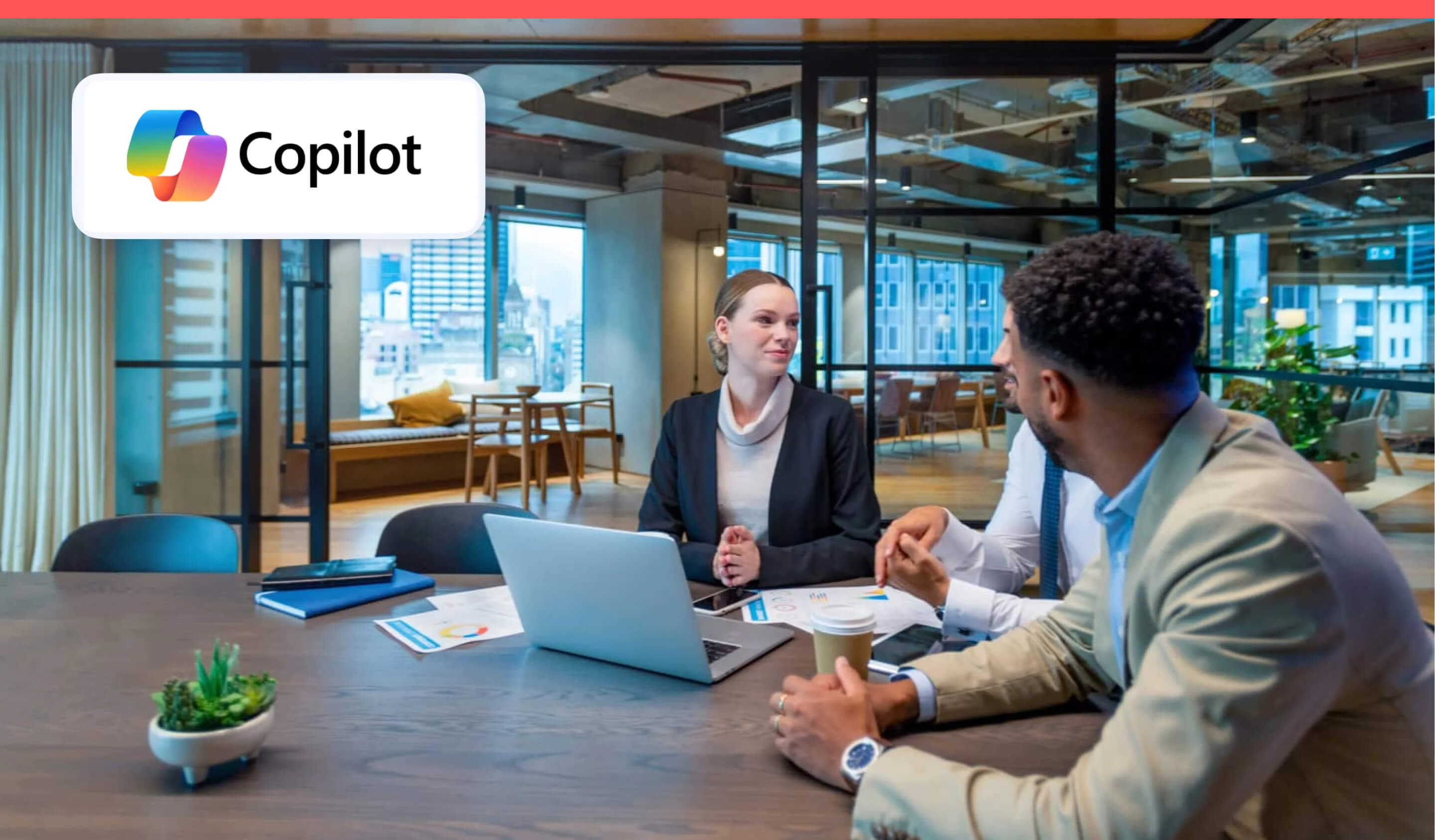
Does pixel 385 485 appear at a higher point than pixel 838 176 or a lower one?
lower

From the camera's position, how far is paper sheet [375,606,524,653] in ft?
Answer: 5.13

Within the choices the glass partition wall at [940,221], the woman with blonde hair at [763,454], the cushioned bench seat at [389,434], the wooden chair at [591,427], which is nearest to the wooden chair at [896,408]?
the glass partition wall at [940,221]

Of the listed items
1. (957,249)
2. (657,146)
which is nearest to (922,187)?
(957,249)

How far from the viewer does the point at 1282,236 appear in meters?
3.23

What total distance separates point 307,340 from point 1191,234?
3.57 metres

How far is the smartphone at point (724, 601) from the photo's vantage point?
1.76m

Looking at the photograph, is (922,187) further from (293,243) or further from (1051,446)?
(1051,446)

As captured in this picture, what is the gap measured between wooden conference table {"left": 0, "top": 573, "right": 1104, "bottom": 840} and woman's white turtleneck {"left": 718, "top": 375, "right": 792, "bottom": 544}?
777 millimetres

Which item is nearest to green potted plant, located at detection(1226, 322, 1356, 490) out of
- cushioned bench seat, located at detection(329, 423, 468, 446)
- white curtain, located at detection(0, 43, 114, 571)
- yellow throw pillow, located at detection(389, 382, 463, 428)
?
white curtain, located at detection(0, 43, 114, 571)

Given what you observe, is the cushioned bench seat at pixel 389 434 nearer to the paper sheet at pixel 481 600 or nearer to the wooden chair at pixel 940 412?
the wooden chair at pixel 940 412

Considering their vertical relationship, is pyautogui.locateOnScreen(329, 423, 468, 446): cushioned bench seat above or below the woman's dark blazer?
below

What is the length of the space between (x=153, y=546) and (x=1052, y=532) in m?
2.16

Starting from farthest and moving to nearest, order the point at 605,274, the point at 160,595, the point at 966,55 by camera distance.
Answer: the point at 605,274 < the point at 966,55 < the point at 160,595

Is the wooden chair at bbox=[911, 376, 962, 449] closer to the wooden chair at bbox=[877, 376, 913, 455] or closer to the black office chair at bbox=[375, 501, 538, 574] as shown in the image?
the wooden chair at bbox=[877, 376, 913, 455]
